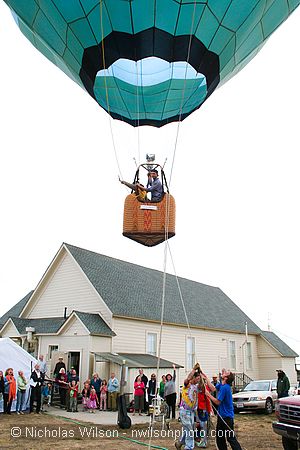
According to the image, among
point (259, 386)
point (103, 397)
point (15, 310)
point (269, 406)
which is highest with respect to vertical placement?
point (15, 310)

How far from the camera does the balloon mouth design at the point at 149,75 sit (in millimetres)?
7965

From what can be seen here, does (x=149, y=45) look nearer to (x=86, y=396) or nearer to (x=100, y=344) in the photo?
(x=86, y=396)

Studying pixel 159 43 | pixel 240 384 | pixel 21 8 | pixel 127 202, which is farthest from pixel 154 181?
pixel 240 384

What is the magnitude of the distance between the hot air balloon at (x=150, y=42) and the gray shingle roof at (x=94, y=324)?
1091 centimetres

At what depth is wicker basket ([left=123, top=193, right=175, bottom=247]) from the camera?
7578 mm

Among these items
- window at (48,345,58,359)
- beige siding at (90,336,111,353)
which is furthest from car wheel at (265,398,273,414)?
window at (48,345,58,359)

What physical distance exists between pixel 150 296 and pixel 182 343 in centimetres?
285

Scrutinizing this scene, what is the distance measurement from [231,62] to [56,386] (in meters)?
12.7

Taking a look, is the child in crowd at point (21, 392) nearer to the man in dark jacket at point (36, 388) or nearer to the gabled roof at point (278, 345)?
the man in dark jacket at point (36, 388)

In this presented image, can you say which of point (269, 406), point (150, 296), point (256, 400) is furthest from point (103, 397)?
point (150, 296)

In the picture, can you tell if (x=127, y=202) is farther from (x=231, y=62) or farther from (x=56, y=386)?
(x=56, y=386)

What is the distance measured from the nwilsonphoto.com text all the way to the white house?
18.9 feet

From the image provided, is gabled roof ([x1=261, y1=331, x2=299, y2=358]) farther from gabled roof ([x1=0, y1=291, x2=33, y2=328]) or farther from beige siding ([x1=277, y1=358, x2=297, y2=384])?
gabled roof ([x1=0, y1=291, x2=33, y2=328])

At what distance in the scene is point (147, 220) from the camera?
25.0 ft
